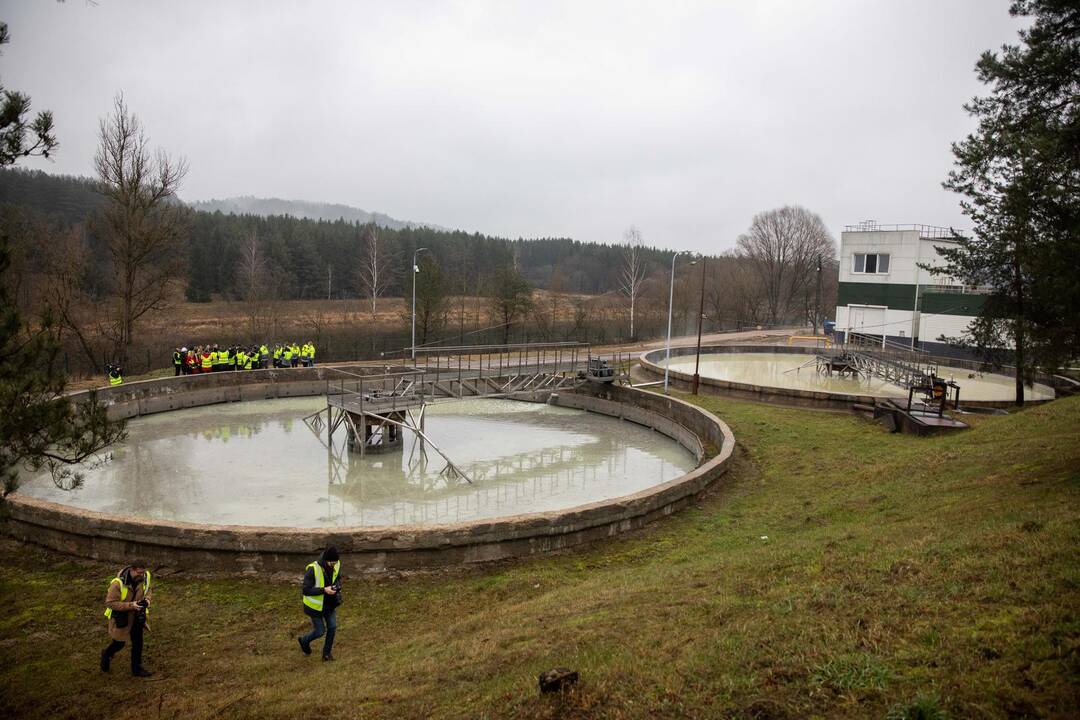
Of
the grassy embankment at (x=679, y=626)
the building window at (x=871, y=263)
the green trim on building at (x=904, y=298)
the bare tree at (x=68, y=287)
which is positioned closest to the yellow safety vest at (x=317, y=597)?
the grassy embankment at (x=679, y=626)

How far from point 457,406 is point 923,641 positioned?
20.5m

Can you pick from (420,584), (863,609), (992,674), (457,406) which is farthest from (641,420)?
(992,674)

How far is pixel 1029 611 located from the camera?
5.34m

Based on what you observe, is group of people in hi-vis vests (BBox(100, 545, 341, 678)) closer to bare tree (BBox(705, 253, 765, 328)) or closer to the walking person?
the walking person

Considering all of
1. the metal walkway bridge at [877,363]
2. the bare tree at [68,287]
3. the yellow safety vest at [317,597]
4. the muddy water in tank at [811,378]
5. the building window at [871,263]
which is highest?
the building window at [871,263]

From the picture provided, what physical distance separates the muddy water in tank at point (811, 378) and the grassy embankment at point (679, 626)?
1571cm

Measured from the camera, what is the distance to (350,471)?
1628cm

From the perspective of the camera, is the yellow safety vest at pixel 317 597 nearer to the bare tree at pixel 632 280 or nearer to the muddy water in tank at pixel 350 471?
the muddy water in tank at pixel 350 471

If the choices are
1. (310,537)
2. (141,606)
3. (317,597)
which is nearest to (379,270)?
(310,537)

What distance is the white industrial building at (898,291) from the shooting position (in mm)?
38062

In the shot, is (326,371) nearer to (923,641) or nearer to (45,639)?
(45,639)

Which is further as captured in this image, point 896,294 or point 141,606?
point 896,294

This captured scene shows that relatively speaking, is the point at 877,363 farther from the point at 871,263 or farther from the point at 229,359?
the point at 229,359

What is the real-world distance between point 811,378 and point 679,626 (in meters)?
26.8
